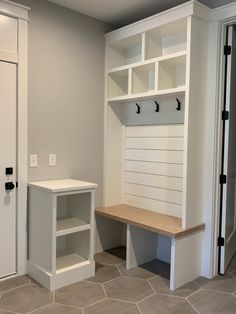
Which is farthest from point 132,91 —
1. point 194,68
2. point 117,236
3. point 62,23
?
point 117,236

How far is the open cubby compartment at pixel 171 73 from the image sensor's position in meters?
3.09

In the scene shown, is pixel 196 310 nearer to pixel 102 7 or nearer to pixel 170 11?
pixel 170 11

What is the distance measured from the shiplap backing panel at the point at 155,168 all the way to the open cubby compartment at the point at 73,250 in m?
0.82

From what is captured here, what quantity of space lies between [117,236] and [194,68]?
2.23 m

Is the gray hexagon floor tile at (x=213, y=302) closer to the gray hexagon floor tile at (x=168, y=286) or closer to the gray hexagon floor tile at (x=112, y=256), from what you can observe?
the gray hexagon floor tile at (x=168, y=286)

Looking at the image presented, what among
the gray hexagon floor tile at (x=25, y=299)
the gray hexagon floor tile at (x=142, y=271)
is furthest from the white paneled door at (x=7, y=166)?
the gray hexagon floor tile at (x=142, y=271)

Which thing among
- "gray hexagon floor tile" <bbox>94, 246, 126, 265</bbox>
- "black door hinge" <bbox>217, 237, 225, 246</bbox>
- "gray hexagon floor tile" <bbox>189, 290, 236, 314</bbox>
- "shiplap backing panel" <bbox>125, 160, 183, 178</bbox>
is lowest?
"gray hexagon floor tile" <bbox>189, 290, 236, 314</bbox>

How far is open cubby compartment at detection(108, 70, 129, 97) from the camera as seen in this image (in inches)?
143

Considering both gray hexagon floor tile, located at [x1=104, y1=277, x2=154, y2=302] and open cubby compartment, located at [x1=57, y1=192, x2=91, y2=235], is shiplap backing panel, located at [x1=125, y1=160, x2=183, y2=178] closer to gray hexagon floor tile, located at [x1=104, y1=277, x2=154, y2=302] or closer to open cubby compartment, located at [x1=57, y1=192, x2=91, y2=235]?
open cubby compartment, located at [x1=57, y1=192, x2=91, y2=235]

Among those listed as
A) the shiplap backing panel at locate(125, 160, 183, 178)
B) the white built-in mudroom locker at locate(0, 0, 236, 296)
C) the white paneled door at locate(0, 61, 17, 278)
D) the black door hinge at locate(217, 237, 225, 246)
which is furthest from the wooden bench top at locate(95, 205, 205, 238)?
the white paneled door at locate(0, 61, 17, 278)

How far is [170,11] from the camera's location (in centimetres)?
287

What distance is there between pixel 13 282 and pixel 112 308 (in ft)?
3.35

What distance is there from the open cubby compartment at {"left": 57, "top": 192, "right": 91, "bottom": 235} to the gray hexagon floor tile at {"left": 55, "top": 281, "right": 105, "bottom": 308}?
51 cm

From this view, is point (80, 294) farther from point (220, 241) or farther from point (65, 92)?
point (65, 92)
